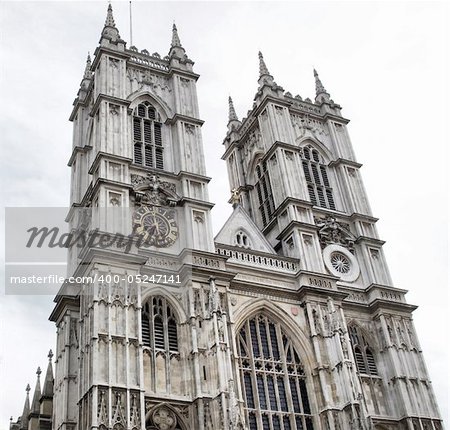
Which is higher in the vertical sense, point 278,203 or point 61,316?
point 278,203

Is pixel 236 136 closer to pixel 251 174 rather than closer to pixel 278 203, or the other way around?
pixel 251 174

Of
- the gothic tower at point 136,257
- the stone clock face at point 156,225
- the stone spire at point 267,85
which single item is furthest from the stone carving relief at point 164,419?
the stone spire at point 267,85

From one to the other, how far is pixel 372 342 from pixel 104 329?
14.6 metres

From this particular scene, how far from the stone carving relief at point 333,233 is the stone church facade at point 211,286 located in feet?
0.23

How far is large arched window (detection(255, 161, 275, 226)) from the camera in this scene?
40.1 meters

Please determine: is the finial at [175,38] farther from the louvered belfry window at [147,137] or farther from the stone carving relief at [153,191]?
the stone carving relief at [153,191]

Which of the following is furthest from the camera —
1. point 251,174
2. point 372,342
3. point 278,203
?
point 251,174

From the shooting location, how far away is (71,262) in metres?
34.5

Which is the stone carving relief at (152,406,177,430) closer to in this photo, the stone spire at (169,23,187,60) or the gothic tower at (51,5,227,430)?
the gothic tower at (51,5,227,430)

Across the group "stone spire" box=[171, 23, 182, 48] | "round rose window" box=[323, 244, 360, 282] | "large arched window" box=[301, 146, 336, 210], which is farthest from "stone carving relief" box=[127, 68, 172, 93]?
"round rose window" box=[323, 244, 360, 282]

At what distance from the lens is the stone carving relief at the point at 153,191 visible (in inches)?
1321

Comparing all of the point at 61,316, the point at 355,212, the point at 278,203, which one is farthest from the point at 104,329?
the point at 355,212

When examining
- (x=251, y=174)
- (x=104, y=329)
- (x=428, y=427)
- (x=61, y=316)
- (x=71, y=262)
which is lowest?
(x=428, y=427)

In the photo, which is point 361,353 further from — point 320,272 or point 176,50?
point 176,50
